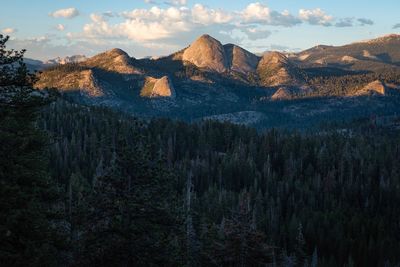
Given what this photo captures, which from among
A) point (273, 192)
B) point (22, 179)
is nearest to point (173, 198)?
point (22, 179)

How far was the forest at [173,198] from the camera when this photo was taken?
26453 millimetres

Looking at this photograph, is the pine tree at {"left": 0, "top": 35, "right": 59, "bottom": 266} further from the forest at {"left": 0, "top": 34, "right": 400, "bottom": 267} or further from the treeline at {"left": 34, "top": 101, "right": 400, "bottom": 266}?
the treeline at {"left": 34, "top": 101, "right": 400, "bottom": 266}

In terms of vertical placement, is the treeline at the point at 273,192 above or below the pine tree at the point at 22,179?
below

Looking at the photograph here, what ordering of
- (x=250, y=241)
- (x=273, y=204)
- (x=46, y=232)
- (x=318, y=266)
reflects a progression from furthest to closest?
1. (x=273, y=204)
2. (x=318, y=266)
3. (x=250, y=241)
4. (x=46, y=232)

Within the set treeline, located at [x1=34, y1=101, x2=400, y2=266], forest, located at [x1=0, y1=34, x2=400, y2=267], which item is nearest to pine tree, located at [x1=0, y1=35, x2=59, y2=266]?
forest, located at [x1=0, y1=34, x2=400, y2=267]

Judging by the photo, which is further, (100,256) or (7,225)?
(100,256)

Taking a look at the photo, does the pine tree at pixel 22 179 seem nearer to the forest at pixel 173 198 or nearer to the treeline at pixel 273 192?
the forest at pixel 173 198

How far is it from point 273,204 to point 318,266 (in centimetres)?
4307

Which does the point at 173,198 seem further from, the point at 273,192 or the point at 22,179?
the point at 273,192

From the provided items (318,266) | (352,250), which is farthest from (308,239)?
(318,266)

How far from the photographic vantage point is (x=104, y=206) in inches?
1163

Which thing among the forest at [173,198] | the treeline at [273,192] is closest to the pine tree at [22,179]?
the forest at [173,198]

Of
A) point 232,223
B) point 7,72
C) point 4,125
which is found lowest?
point 232,223

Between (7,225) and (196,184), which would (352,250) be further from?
(7,225)
